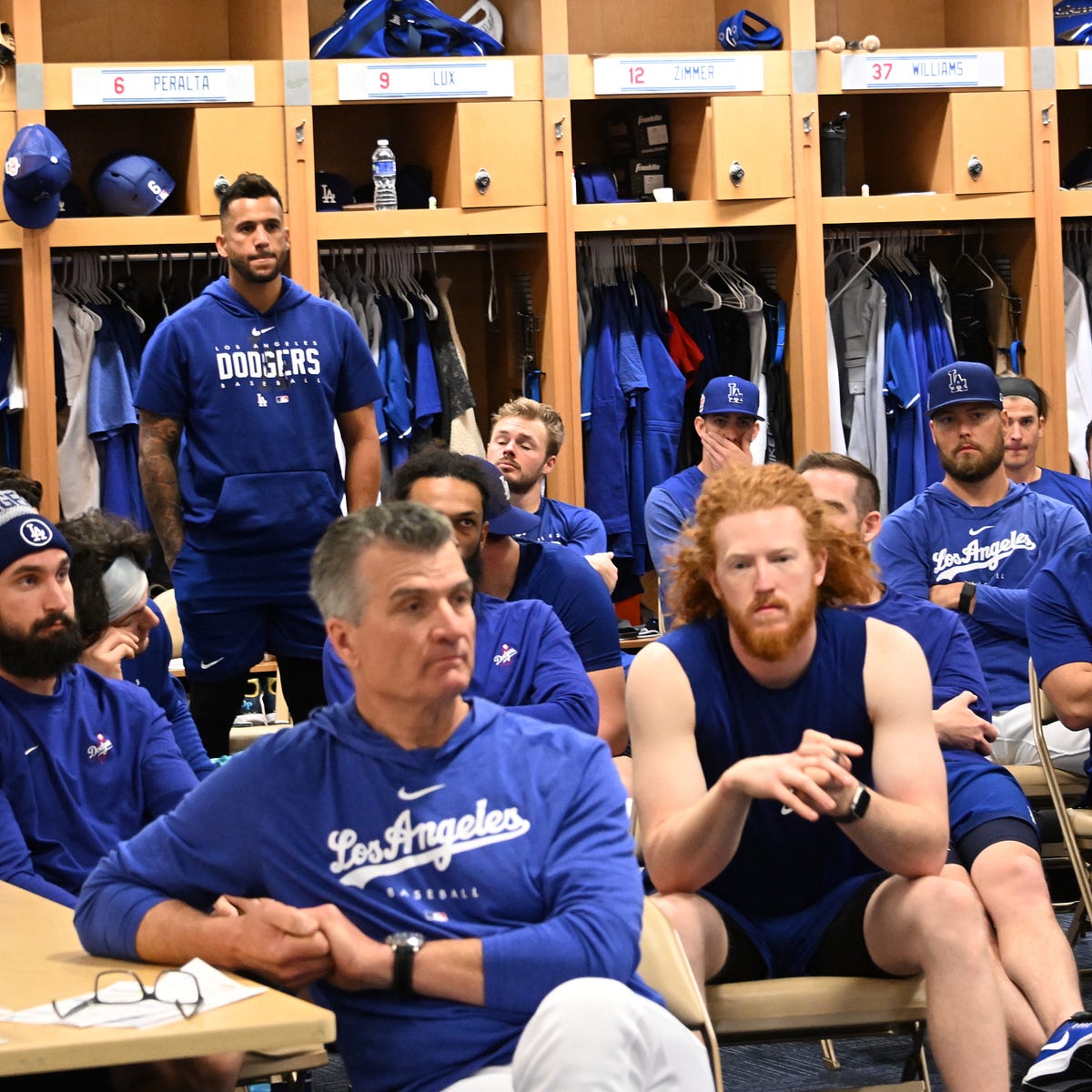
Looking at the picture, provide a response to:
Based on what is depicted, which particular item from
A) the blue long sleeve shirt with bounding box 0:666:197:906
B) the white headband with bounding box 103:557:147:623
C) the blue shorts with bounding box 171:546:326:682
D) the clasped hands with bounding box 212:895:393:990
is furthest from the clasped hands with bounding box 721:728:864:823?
the blue shorts with bounding box 171:546:326:682

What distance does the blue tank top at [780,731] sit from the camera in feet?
8.82

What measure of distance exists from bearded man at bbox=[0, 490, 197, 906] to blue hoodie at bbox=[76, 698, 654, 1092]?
71cm

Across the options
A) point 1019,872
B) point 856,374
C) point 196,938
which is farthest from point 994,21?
point 196,938

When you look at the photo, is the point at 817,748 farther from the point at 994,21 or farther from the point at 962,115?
the point at 994,21

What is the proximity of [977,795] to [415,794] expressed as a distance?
1451mm

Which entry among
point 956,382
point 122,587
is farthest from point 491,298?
point 122,587

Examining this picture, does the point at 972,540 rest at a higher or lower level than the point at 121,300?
Answer: lower

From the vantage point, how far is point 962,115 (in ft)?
21.7

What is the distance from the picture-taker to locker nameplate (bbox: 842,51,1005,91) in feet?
21.4

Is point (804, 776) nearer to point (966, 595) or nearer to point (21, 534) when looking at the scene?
point (21, 534)

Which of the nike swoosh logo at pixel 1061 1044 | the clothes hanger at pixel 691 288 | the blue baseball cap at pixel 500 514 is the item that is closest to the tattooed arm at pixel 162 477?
the blue baseball cap at pixel 500 514

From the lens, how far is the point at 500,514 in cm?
351

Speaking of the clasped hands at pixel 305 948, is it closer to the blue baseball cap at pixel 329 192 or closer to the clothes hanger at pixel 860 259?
the blue baseball cap at pixel 329 192

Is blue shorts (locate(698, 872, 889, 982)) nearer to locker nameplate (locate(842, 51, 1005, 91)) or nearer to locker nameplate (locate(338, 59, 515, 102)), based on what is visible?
locker nameplate (locate(338, 59, 515, 102))
